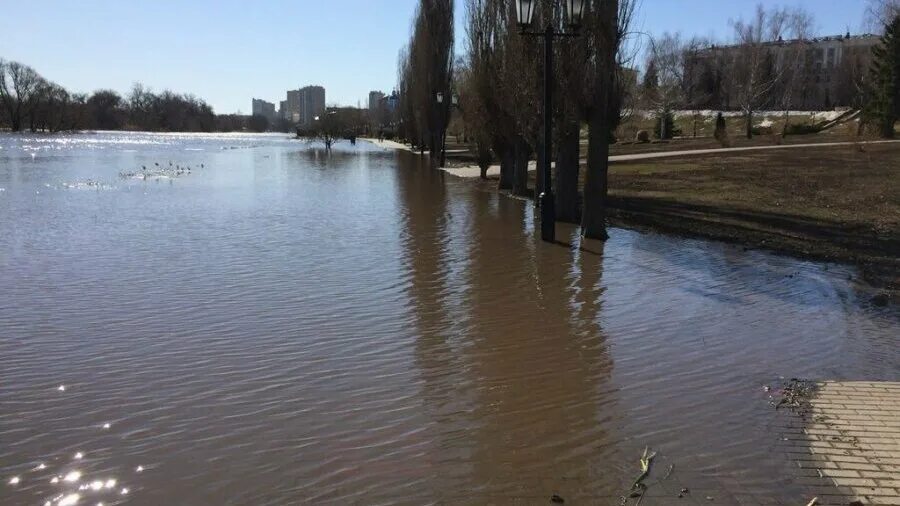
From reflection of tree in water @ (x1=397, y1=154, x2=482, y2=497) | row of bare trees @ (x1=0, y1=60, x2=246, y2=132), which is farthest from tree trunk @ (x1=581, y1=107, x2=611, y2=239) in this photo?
row of bare trees @ (x1=0, y1=60, x2=246, y2=132)

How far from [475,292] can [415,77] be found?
3376 cm

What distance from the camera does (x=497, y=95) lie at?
1820 cm

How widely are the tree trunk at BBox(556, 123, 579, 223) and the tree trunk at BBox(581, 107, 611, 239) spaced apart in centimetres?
229

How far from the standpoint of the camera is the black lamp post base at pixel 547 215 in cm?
1165

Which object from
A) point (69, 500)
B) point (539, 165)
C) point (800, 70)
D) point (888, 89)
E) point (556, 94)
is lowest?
point (69, 500)

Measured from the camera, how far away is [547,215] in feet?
38.7

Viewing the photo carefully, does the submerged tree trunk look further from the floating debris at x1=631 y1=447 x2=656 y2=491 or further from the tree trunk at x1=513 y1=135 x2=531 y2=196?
the floating debris at x1=631 y1=447 x2=656 y2=491

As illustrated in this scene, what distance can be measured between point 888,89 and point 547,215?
3562 cm

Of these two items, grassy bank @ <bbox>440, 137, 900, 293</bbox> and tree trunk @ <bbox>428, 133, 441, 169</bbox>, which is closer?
grassy bank @ <bbox>440, 137, 900, 293</bbox>

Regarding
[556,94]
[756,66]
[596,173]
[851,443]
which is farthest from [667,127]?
[851,443]

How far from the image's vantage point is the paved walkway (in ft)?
12.0

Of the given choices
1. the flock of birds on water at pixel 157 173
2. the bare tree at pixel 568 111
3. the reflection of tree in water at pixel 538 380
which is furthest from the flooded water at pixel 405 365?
the flock of birds on water at pixel 157 173

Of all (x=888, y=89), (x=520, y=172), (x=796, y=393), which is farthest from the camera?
(x=888, y=89)

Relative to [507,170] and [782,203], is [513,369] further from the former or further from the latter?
[507,170]
